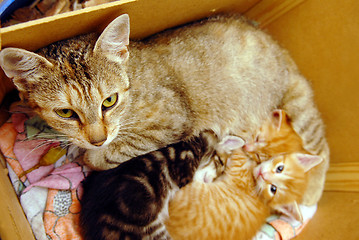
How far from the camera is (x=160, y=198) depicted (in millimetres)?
1556

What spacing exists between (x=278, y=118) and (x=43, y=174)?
152 centimetres

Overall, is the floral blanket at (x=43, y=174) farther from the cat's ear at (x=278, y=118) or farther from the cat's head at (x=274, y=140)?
the cat's ear at (x=278, y=118)

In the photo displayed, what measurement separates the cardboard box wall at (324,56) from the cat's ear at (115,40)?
16 cm

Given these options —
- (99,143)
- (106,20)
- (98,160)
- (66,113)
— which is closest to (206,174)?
(98,160)

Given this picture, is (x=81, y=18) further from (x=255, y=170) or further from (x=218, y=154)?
(x=255, y=170)

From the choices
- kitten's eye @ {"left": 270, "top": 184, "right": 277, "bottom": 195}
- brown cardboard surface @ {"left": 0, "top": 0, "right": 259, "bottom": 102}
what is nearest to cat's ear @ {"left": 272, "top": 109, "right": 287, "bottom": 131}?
kitten's eye @ {"left": 270, "top": 184, "right": 277, "bottom": 195}

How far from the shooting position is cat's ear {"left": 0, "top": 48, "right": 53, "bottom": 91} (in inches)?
42.8

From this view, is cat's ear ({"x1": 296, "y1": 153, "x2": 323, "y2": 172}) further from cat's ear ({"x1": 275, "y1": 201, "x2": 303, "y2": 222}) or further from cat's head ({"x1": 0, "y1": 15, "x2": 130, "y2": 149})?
cat's head ({"x1": 0, "y1": 15, "x2": 130, "y2": 149})

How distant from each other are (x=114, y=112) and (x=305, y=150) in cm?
136

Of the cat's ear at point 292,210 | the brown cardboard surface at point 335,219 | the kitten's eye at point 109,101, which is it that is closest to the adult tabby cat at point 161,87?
the kitten's eye at point 109,101

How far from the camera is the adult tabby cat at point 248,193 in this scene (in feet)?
5.48

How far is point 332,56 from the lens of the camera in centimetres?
196

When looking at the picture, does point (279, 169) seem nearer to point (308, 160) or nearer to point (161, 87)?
point (308, 160)

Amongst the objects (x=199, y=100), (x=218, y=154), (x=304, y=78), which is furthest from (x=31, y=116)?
(x=304, y=78)
